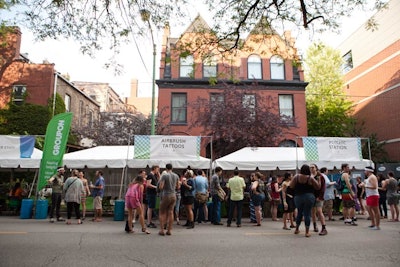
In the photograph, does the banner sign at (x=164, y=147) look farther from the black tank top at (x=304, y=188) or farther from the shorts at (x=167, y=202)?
the black tank top at (x=304, y=188)

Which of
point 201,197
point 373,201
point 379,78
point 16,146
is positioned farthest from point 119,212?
point 379,78

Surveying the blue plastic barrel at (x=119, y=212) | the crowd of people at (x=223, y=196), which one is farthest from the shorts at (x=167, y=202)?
the blue plastic barrel at (x=119, y=212)

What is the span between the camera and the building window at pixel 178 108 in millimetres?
24375

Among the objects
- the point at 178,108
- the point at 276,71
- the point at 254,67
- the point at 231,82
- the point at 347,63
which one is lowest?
the point at 178,108

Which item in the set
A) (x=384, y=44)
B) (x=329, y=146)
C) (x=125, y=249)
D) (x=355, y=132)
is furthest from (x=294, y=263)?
(x=384, y=44)

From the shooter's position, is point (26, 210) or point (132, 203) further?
point (26, 210)

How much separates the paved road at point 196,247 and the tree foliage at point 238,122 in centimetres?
984

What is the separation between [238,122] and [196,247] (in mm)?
13065

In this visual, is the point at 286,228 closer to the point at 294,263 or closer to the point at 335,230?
the point at 335,230

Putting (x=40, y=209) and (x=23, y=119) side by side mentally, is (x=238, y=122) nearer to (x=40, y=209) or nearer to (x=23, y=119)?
(x=40, y=209)

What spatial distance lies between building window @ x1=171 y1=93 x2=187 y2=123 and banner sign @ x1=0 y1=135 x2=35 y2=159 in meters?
11.9

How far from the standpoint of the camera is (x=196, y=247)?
7.00 meters

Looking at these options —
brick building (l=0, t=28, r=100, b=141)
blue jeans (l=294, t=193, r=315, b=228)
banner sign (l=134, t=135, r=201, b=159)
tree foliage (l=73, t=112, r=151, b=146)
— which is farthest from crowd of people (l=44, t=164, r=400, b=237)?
brick building (l=0, t=28, r=100, b=141)

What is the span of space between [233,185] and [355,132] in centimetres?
2433
